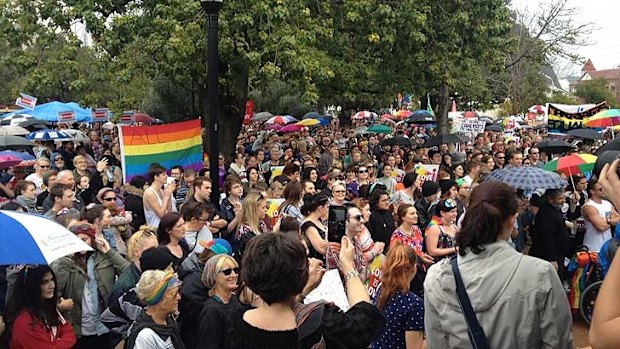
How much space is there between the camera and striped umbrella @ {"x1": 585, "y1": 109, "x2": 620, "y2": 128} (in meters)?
18.6

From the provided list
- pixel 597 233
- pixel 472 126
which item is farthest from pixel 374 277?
pixel 472 126

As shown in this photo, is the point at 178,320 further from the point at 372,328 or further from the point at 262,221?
the point at 262,221

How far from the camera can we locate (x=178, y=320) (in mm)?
4613

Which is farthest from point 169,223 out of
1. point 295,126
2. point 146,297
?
point 295,126

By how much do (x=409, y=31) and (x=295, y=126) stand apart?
1204cm

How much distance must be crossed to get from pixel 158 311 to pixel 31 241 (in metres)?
0.87

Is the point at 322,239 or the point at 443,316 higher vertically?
the point at 443,316

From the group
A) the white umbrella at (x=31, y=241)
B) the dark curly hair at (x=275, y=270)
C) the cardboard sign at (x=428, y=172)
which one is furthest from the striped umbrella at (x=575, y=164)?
the dark curly hair at (x=275, y=270)

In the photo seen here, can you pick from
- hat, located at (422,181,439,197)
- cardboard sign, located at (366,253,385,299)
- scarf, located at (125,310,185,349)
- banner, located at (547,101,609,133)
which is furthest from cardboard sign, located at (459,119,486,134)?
scarf, located at (125,310,185,349)

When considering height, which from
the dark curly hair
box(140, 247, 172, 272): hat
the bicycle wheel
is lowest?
the bicycle wheel

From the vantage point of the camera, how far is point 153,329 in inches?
156

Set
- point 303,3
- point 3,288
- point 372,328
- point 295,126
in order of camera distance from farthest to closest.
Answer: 1. point 295,126
2. point 303,3
3. point 3,288
4. point 372,328

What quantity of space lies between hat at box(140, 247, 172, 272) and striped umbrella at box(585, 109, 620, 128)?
17028 millimetres

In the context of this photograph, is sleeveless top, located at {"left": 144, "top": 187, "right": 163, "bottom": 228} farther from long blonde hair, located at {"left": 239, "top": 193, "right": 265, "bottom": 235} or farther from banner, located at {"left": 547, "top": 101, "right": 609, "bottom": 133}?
banner, located at {"left": 547, "top": 101, "right": 609, "bottom": 133}
